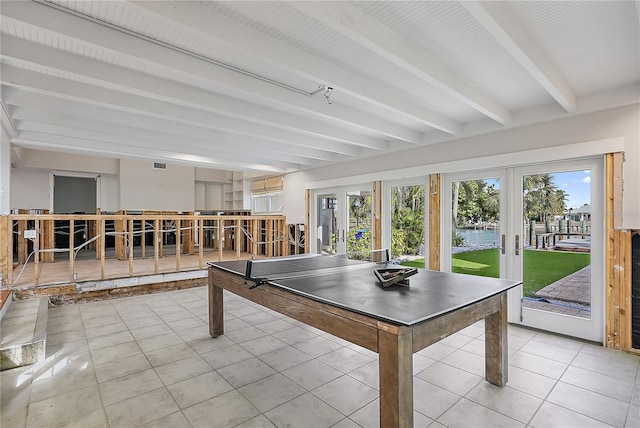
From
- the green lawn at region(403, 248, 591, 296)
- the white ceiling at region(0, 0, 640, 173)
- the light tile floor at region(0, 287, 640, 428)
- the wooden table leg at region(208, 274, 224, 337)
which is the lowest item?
the light tile floor at region(0, 287, 640, 428)

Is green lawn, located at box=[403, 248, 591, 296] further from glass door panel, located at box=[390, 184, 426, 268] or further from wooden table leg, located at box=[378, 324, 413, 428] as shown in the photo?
wooden table leg, located at box=[378, 324, 413, 428]

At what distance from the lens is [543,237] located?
12.7 feet

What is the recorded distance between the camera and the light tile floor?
2141 mm

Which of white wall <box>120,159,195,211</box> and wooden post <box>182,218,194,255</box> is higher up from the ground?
white wall <box>120,159,195,211</box>

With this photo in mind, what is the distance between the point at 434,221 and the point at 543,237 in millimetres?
1377

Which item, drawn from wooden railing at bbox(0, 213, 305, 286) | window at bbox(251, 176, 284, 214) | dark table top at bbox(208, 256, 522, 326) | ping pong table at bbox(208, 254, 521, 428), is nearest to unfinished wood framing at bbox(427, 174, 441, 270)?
ping pong table at bbox(208, 254, 521, 428)

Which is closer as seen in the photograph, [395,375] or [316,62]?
[395,375]

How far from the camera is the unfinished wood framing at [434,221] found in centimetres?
478

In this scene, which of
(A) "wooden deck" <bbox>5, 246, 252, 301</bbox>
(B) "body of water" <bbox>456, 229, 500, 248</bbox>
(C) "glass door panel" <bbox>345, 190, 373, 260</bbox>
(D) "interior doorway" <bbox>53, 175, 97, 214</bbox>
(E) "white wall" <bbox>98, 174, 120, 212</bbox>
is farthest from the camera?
(D) "interior doorway" <bbox>53, 175, 97, 214</bbox>

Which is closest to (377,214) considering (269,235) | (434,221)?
(434,221)

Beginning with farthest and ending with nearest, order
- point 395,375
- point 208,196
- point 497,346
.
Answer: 1. point 208,196
2. point 497,346
3. point 395,375

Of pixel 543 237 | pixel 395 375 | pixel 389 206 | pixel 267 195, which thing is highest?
pixel 267 195

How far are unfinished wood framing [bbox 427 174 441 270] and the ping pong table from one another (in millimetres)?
1876

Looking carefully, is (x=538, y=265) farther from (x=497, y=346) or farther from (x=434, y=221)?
(x=497, y=346)
